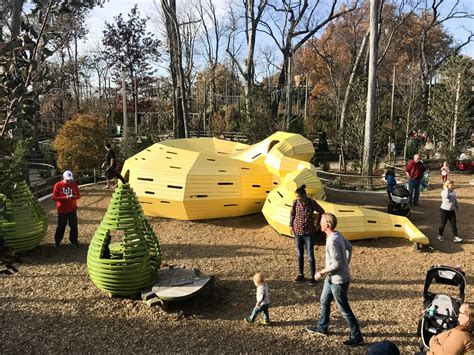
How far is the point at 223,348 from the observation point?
5.11 metres

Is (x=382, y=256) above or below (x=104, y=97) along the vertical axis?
below

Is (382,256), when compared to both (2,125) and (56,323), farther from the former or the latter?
(2,125)

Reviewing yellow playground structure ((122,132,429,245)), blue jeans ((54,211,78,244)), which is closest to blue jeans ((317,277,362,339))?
yellow playground structure ((122,132,429,245))

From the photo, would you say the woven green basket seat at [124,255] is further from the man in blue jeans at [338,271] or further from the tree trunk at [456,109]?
the tree trunk at [456,109]

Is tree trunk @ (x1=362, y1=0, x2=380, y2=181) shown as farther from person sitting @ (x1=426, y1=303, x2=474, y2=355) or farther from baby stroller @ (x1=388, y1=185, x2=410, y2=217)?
person sitting @ (x1=426, y1=303, x2=474, y2=355)

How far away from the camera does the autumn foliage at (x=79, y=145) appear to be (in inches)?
626

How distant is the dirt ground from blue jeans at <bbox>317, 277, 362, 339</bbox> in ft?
0.59

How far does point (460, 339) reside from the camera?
362cm

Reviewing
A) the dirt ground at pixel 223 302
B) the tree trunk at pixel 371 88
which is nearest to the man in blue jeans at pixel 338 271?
the dirt ground at pixel 223 302

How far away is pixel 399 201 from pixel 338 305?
543 centimetres

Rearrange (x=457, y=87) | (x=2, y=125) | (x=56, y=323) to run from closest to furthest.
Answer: (x=2, y=125), (x=56, y=323), (x=457, y=87)

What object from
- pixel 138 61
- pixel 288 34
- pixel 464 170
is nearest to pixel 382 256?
pixel 464 170

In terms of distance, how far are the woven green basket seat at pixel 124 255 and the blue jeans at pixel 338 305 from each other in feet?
8.75

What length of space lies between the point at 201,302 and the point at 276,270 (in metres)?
1.70
